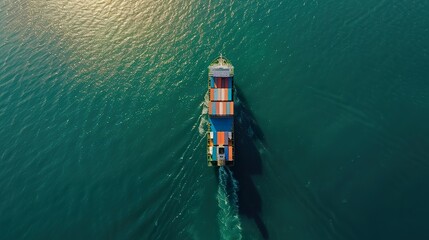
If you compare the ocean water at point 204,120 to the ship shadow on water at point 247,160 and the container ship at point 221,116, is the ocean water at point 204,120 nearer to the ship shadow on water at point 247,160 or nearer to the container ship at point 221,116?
the ship shadow on water at point 247,160

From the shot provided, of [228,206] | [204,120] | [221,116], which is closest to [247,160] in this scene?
[228,206]

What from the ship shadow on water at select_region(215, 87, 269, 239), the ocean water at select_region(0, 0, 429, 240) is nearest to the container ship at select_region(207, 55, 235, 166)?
the ship shadow on water at select_region(215, 87, 269, 239)

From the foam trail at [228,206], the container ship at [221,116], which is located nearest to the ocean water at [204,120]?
the foam trail at [228,206]

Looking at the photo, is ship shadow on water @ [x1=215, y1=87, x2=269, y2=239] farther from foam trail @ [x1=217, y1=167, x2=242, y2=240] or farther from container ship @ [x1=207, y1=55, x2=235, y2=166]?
container ship @ [x1=207, y1=55, x2=235, y2=166]

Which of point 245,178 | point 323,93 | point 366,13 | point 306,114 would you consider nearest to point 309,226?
point 245,178

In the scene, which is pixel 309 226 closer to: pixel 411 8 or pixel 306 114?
pixel 306 114

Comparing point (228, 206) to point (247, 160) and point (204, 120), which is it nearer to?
point (247, 160)
